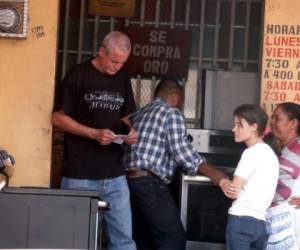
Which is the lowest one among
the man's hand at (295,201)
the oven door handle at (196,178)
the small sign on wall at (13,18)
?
the man's hand at (295,201)

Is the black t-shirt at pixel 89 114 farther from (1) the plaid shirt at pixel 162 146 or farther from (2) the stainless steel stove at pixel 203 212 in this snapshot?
(2) the stainless steel stove at pixel 203 212

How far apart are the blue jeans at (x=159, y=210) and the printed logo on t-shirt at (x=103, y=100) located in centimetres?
58

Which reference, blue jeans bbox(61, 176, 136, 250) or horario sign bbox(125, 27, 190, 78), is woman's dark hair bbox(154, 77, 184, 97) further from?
horario sign bbox(125, 27, 190, 78)

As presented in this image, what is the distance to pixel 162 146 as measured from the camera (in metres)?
5.17

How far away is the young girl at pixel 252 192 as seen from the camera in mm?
4445

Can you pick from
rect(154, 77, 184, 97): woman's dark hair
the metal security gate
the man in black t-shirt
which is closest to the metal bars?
the metal security gate

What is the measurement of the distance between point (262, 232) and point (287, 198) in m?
0.32

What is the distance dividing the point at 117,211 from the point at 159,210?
36cm

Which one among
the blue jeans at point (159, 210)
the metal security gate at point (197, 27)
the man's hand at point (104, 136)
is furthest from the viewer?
the metal security gate at point (197, 27)

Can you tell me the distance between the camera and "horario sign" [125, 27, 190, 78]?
6938mm

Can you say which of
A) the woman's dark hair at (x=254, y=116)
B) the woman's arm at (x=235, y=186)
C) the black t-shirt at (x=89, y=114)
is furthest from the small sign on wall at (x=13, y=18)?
the woman's arm at (x=235, y=186)

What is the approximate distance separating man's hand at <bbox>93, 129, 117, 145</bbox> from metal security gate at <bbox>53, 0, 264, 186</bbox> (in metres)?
2.39

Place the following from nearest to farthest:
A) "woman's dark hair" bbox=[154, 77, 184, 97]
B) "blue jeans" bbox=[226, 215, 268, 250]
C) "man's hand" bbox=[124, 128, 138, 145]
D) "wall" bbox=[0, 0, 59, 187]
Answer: "blue jeans" bbox=[226, 215, 268, 250]
"man's hand" bbox=[124, 128, 138, 145]
"wall" bbox=[0, 0, 59, 187]
"woman's dark hair" bbox=[154, 77, 184, 97]

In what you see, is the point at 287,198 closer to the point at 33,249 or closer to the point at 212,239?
the point at 212,239
